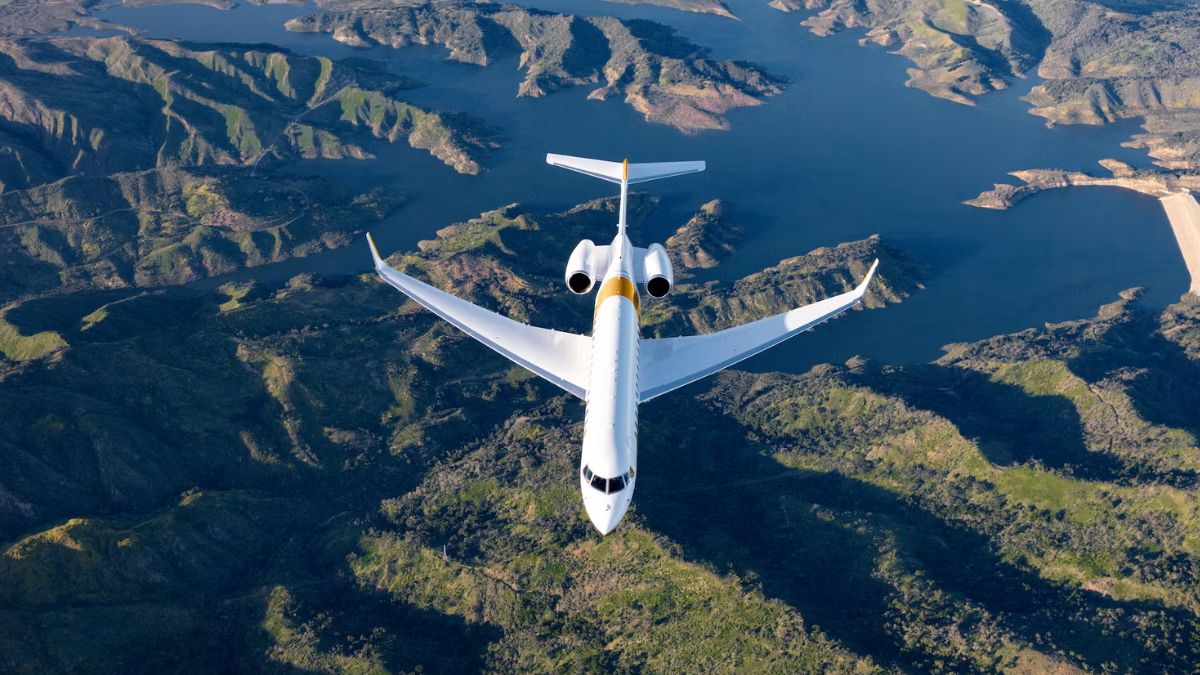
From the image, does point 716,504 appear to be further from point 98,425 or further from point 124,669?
point 98,425

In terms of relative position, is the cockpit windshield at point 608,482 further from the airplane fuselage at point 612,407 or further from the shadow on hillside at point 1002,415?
the shadow on hillside at point 1002,415

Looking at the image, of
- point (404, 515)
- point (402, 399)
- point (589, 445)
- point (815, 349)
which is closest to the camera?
point (589, 445)

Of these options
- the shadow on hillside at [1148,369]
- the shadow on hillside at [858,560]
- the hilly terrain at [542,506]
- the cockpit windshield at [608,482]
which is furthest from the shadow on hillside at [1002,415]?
the cockpit windshield at [608,482]

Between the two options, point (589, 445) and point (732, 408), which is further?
point (732, 408)

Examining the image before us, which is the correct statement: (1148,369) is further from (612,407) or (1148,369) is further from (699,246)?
(612,407)

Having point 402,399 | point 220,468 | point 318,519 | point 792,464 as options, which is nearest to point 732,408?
point 792,464
